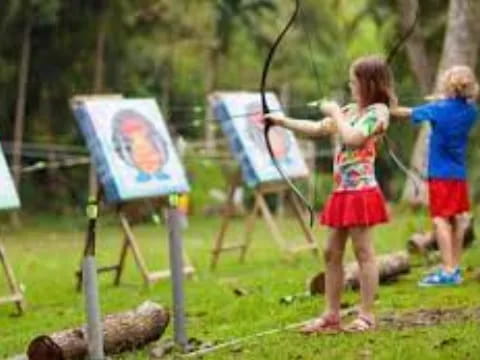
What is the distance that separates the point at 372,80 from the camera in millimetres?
6074

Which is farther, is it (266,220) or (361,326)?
(266,220)

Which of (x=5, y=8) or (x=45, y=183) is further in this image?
(x=45, y=183)

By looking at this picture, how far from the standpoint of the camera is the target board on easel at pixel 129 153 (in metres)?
9.36

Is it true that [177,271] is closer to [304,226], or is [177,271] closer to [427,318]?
[427,318]

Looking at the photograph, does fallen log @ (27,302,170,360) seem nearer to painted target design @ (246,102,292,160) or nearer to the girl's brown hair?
the girl's brown hair

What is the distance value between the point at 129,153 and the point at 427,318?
382cm

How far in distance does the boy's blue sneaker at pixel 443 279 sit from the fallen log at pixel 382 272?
34 cm

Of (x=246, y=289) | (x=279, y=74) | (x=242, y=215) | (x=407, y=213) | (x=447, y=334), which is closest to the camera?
(x=447, y=334)

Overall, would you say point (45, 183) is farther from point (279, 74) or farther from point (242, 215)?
point (279, 74)

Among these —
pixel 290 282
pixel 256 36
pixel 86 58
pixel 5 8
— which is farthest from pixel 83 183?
pixel 290 282

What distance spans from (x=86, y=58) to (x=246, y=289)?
13.4 meters

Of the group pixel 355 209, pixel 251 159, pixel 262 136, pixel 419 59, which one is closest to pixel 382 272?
pixel 355 209

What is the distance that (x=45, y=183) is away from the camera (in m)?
22.2

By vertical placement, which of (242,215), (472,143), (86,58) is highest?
(86,58)
